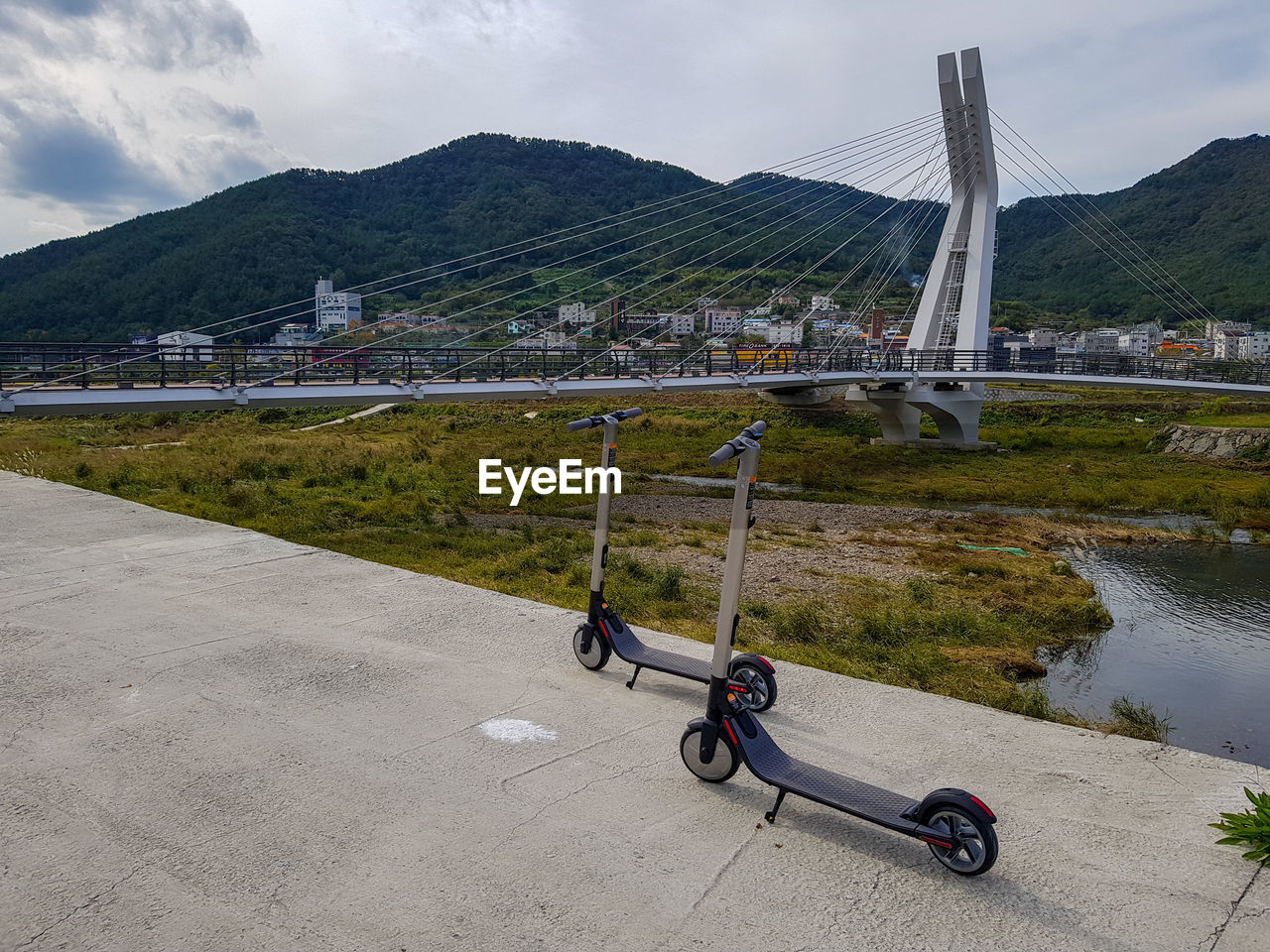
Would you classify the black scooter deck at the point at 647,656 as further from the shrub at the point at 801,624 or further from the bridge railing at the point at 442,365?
the bridge railing at the point at 442,365

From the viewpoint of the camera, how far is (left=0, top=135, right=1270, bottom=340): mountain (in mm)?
46094

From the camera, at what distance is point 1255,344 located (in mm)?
64438

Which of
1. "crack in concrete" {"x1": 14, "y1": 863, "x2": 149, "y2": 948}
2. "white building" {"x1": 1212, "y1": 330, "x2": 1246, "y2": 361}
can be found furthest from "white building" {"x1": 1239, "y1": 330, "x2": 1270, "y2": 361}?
"crack in concrete" {"x1": 14, "y1": 863, "x2": 149, "y2": 948}

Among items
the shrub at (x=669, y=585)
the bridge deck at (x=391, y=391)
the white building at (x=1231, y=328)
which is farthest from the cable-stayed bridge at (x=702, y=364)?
the white building at (x=1231, y=328)

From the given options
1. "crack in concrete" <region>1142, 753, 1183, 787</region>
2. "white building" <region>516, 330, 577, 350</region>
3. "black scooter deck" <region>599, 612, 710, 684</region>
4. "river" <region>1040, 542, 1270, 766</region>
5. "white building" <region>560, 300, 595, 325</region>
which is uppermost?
"white building" <region>560, 300, 595, 325</region>

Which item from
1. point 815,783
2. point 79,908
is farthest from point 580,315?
point 79,908

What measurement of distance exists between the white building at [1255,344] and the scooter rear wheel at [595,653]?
70125 mm

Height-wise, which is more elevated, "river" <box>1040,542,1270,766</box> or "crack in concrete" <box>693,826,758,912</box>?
"crack in concrete" <box>693,826,758,912</box>

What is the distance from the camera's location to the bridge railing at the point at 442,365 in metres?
16.0

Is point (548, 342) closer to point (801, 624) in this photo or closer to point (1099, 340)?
point (801, 624)

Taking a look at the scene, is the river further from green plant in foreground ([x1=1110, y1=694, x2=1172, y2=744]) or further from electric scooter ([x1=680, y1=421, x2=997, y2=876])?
electric scooter ([x1=680, y1=421, x2=997, y2=876])

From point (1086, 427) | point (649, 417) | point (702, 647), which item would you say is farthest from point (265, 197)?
point (702, 647)

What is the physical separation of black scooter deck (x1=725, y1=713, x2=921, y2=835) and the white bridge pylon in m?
28.7

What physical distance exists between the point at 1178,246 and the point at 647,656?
88909mm
